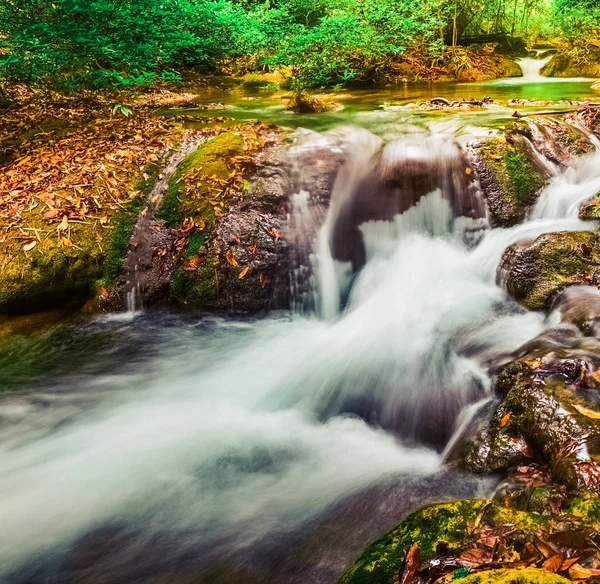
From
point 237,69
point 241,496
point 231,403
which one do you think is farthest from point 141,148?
point 237,69

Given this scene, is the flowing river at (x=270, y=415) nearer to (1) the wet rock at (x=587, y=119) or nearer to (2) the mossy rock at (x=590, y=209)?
(2) the mossy rock at (x=590, y=209)

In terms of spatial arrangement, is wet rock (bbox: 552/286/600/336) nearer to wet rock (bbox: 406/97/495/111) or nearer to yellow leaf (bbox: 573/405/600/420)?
yellow leaf (bbox: 573/405/600/420)

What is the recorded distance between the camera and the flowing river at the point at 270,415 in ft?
9.78

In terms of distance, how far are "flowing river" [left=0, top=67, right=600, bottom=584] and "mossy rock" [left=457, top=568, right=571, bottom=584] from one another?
1355 mm

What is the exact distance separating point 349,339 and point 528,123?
4361mm

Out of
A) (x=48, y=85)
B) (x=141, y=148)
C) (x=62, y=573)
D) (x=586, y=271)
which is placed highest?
(x=48, y=85)

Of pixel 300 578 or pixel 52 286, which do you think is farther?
pixel 52 286

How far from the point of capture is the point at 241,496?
11.0 feet

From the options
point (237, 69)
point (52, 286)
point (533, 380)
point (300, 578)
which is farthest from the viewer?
point (237, 69)

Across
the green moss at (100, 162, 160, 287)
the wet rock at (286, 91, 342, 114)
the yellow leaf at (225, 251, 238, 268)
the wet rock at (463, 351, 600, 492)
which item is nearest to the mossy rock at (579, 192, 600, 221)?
the wet rock at (463, 351, 600, 492)

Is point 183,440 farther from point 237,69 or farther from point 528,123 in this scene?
point 237,69

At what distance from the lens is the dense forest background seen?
666 centimetres

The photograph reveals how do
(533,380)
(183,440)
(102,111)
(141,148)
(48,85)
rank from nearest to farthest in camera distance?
(533,380) → (183,440) → (141,148) → (102,111) → (48,85)

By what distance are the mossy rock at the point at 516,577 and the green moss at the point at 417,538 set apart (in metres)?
0.36
